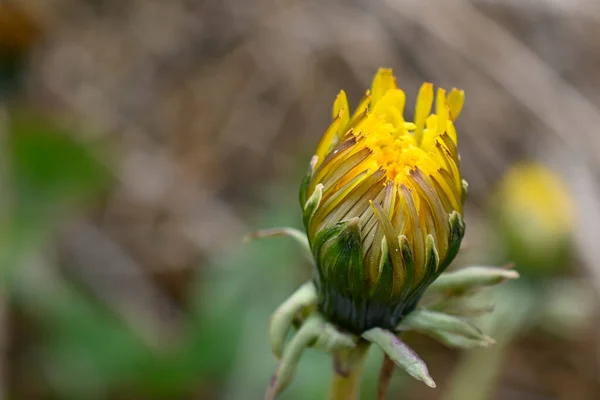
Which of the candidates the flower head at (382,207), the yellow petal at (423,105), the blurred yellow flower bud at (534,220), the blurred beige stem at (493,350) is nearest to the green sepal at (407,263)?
the flower head at (382,207)

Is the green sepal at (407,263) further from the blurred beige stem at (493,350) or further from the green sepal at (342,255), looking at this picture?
the blurred beige stem at (493,350)

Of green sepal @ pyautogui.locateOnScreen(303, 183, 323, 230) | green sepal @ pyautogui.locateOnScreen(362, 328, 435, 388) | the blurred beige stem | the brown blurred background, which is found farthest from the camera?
the brown blurred background

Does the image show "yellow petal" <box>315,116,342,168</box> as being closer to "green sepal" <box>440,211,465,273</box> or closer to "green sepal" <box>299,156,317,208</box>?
"green sepal" <box>299,156,317,208</box>

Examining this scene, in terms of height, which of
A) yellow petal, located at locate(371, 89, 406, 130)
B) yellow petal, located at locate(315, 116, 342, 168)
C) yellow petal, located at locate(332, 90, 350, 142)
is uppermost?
yellow petal, located at locate(371, 89, 406, 130)

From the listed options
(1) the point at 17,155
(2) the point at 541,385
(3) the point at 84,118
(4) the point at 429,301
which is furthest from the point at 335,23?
(4) the point at 429,301

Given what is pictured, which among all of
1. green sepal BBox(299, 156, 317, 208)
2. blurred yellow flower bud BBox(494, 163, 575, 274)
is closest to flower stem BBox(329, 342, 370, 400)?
green sepal BBox(299, 156, 317, 208)

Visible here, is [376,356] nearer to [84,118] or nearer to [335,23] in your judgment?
[84,118]

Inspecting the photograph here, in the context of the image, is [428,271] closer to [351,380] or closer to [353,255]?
[353,255]

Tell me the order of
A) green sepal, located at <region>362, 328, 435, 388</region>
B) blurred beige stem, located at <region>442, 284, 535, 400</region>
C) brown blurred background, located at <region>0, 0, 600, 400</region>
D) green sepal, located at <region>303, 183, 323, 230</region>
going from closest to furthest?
green sepal, located at <region>362, 328, 435, 388</region> < green sepal, located at <region>303, 183, 323, 230</region> < blurred beige stem, located at <region>442, 284, 535, 400</region> < brown blurred background, located at <region>0, 0, 600, 400</region>
